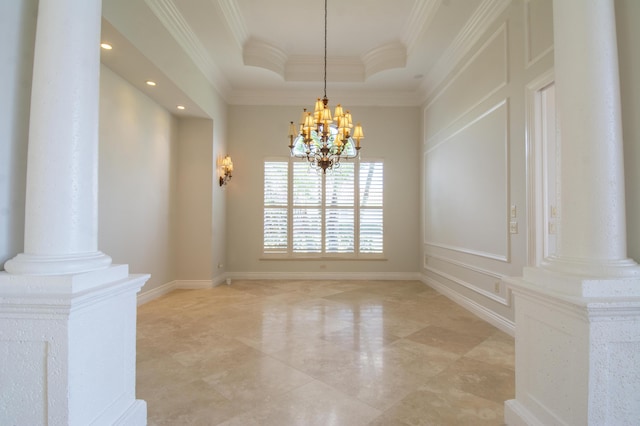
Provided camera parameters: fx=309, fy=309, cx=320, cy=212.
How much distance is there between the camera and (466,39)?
4070mm

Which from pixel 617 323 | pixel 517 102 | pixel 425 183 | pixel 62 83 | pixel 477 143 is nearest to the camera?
pixel 617 323

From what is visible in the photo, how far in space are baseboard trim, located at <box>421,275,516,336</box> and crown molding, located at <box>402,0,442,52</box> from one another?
365 centimetres

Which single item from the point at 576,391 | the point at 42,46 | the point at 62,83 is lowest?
the point at 576,391

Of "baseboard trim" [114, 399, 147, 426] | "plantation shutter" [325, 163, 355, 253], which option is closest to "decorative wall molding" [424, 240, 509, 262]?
"plantation shutter" [325, 163, 355, 253]

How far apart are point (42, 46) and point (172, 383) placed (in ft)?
7.00

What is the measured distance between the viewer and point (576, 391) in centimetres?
134

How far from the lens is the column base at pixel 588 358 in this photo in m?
1.29

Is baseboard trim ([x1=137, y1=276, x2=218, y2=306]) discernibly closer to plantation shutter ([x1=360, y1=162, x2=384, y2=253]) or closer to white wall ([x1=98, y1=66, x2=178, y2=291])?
white wall ([x1=98, y1=66, x2=178, y2=291])

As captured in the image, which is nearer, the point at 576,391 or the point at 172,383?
the point at 576,391

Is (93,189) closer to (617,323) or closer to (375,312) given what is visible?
(617,323)

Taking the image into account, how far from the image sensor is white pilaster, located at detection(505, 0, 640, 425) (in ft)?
4.26

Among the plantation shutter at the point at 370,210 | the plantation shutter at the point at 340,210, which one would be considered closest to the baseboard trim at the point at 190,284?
the plantation shutter at the point at 340,210

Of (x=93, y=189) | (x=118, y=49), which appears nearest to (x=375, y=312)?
(x=93, y=189)

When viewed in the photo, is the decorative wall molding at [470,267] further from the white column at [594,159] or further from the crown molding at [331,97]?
the crown molding at [331,97]
